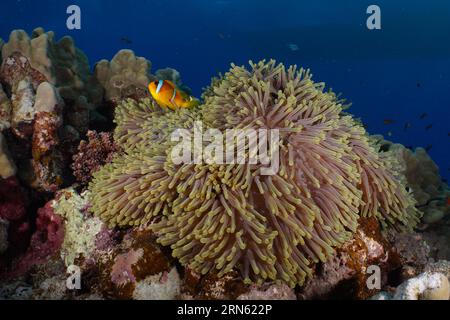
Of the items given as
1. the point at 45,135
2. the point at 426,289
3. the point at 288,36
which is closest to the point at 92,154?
the point at 45,135

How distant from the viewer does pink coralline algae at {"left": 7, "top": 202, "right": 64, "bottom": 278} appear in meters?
4.17

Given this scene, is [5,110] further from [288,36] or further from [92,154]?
[288,36]

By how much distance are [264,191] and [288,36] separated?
179 ft

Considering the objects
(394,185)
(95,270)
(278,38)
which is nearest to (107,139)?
(95,270)

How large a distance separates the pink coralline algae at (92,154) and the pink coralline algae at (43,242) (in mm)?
585

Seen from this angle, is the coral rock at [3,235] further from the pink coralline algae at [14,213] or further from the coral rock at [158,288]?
the coral rock at [158,288]

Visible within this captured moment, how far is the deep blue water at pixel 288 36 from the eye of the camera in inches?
1730

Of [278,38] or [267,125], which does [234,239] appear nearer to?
[267,125]

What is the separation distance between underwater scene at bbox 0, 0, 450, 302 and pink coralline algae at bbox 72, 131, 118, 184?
2 centimetres

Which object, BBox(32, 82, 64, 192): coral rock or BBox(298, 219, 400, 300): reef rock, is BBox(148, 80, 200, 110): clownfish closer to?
BBox(32, 82, 64, 192): coral rock

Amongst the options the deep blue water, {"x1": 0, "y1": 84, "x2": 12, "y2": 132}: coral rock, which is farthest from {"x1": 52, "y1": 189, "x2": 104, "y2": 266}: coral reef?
the deep blue water

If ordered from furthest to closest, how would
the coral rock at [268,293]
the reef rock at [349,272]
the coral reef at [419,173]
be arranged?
1. the coral reef at [419,173]
2. the reef rock at [349,272]
3. the coral rock at [268,293]

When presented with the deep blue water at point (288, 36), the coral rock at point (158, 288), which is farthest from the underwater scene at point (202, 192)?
the deep blue water at point (288, 36)
